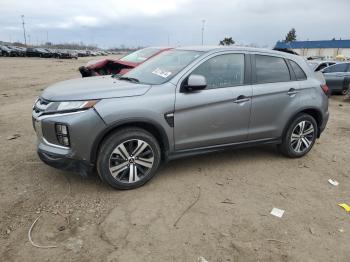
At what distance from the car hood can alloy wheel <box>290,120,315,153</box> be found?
262 cm

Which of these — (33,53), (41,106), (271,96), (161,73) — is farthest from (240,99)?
(33,53)

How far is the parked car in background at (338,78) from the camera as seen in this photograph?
1333 centimetres

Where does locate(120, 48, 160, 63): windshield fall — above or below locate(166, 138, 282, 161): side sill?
above

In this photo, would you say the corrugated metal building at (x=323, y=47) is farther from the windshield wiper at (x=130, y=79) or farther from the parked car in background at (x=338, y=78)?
the windshield wiper at (x=130, y=79)

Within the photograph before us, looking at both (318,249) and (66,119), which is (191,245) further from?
(66,119)

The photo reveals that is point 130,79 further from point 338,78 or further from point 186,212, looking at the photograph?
point 338,78

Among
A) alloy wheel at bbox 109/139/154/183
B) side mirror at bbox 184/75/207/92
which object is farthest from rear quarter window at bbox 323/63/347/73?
alloy wheel at bbox 109/139/154/183

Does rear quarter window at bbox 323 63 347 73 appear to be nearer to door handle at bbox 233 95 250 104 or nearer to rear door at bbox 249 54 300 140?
rear door at bbox 249 54 300 140

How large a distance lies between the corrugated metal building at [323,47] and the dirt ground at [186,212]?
200ft

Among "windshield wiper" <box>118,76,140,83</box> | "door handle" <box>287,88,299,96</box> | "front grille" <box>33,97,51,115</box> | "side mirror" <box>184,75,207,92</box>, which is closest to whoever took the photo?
"front grille" <box>33,97,51,115</box>

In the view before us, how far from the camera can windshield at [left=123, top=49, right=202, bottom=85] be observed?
443 centimetres

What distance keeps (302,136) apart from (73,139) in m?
3.64

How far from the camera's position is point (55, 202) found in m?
3.85

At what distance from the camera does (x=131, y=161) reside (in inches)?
161
